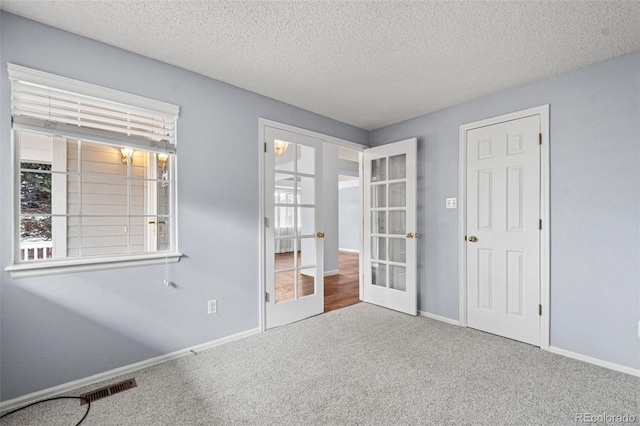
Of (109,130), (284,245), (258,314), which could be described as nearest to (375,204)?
(284,245)

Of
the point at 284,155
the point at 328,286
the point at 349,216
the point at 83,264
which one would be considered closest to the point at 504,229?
the point at 284,155

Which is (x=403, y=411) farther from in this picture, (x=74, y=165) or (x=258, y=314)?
(x=74, y=165)

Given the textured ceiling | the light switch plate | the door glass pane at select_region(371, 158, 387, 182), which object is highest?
the textured ceiling

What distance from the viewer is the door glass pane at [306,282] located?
3477 mm

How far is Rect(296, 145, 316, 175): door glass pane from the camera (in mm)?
3479

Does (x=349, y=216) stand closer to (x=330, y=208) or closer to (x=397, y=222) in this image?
(x=330, y=208)

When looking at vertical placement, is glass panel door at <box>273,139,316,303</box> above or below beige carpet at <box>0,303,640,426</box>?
above

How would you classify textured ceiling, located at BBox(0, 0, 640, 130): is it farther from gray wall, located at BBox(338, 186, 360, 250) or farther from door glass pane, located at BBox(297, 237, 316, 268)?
gray wall, located at BBox(338, 186, 360, 250)

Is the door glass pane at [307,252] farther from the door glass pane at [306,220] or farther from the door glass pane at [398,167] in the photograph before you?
the door glass pane at [398,167]

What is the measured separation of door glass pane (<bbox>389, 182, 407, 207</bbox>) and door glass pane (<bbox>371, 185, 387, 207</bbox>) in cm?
9

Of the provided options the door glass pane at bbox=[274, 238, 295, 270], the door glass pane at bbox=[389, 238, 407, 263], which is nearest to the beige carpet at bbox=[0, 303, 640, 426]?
the door glass pane at bbox=[274, 238, 295, 270]

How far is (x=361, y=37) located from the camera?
2111 mm

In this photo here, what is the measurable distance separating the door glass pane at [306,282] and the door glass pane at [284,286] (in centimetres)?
11

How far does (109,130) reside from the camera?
2.27 meters
